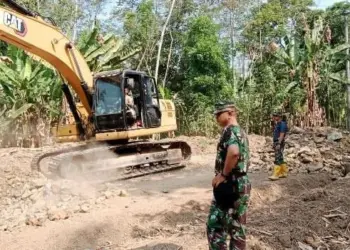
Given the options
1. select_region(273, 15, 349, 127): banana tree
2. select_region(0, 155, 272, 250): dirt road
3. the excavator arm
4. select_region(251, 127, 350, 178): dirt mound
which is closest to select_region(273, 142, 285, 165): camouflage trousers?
select_region(251, 127, 350, 178): dirt mound

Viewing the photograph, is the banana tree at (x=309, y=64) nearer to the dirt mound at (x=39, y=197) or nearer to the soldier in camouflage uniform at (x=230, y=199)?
the dirt mound at (x=39, y=197)

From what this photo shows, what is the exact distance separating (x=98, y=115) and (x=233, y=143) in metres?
6.38

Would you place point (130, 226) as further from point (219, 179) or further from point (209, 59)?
point (209, 59)

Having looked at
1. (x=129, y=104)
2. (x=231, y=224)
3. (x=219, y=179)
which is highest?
(x=129, y=104)

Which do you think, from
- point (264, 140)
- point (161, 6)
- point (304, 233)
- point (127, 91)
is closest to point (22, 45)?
point (127, 91)

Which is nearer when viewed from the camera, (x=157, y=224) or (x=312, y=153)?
(x=157, y=224)

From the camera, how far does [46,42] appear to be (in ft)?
30.9

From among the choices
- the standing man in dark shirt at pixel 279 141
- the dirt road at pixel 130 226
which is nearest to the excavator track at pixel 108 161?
the dirt road at pixel 130 226

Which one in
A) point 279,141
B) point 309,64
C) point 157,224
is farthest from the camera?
point 309,64

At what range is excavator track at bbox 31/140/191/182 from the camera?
376 inches

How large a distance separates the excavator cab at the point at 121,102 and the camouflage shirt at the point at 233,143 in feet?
19.2

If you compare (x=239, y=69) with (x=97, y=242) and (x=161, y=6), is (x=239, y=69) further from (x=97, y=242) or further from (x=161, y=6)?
(x=97, y=242)

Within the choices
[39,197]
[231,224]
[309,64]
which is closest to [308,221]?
[231,224]

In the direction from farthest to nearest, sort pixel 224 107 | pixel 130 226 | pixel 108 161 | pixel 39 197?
pixel 108 161
pixel 39 197
pixel 130 226
pixel 224 107
